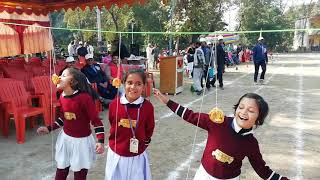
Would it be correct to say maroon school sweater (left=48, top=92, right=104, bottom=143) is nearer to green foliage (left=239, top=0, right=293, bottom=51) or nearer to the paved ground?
the paved ground

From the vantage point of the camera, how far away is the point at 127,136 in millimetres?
3008

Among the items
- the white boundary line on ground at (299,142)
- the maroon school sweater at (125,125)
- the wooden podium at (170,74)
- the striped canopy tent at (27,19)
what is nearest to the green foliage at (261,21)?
the wooden podium at (170,74)

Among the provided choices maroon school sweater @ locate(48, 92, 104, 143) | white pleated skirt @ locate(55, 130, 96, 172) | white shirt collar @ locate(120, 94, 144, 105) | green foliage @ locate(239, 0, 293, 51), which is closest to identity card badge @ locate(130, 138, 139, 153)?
white shirt collar @ locate(120, 94, 144, 105)

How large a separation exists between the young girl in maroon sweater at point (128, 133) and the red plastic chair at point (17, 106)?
10.9 ft

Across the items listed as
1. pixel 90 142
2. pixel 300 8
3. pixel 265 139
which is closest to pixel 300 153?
pixel 265 139

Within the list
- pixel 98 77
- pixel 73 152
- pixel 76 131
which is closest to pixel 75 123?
pixel 76 131

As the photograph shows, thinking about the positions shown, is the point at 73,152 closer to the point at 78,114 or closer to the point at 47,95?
the point at 78,114

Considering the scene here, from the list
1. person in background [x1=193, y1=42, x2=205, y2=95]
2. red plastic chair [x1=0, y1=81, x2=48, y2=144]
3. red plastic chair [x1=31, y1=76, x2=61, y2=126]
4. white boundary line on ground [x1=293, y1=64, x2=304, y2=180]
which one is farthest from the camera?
person in background [x1=193, y1=42, x2=205, y2=95]

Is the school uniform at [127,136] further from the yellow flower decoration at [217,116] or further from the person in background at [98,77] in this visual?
the person in background at [98,77]

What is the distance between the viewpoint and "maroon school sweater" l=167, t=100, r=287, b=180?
2.53 metres

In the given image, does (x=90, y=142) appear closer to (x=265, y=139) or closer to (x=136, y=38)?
(x=265, y=139)

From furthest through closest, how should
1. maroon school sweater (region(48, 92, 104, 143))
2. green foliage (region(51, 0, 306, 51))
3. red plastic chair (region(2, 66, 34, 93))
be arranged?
green foliage (region(51, 0, 306, 51)) → red plastic chair (region(2, 66, 34, 93)) → maroon school sweater (region(48, 92, 104, 143))

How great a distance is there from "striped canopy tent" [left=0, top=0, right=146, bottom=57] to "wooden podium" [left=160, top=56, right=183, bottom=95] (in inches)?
99.6

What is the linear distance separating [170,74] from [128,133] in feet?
25.6
